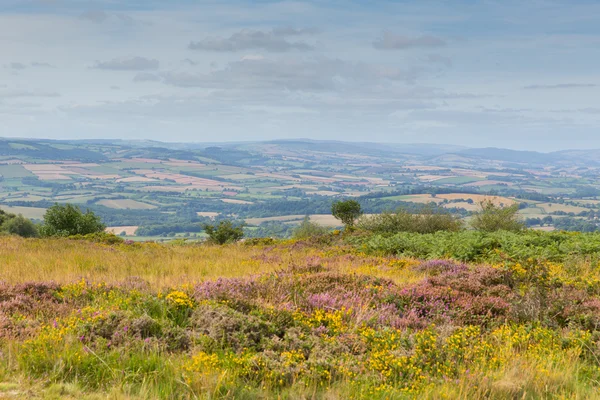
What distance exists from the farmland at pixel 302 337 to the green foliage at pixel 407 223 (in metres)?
19.2

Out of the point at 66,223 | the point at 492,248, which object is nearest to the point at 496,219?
the point at 492,248

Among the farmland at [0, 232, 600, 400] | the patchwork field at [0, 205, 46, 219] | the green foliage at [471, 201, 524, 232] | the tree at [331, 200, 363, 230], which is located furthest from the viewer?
the patchwork field at [0, 205, 46, 219]

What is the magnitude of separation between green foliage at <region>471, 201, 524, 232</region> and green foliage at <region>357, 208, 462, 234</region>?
225 centimetres

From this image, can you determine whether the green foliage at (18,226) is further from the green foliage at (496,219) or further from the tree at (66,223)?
the green foliage at (496,219)

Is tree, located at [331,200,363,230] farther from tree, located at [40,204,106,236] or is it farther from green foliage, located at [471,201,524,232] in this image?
tree, located at [40,204,106,236]

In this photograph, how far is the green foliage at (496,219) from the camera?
105ft

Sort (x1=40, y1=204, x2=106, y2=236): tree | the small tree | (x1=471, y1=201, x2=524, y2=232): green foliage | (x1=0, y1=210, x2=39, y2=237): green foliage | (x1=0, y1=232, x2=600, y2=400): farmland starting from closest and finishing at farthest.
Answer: (x1=0, y1=232, x2=600, y2=400): farmland
(x1=471, y1=201, x2=524, y2=232): green foliage
the small tree
(x1=40, y1=204, x2=106, y2=236): tree
(x1=0, y1=210, x2=39, y2=237): green foliage

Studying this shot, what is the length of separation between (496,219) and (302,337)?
2919cm

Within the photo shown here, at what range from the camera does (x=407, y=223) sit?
100 feet

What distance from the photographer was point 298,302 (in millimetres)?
8602

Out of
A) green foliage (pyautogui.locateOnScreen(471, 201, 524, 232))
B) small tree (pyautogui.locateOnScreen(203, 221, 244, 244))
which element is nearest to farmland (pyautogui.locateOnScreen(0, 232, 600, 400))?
green foliage (pyautogui.locateOnScreen(471, 201, 524, 232))

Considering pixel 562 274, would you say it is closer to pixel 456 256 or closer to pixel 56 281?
pixel 456 256

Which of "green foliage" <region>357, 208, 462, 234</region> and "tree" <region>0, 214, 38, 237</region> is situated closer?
"green foliage" <region>357, 208, 462, 234</region>

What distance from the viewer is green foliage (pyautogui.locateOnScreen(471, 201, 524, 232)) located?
105 ft
